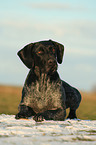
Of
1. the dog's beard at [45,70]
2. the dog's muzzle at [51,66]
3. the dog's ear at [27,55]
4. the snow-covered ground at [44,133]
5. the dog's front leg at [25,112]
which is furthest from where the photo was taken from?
the dog's front leg at [25,112]

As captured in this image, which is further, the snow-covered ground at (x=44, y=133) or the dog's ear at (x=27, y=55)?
the dog's ear at (x=27, y=55)

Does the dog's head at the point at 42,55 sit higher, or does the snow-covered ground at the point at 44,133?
the dog's head at the point at 42,55

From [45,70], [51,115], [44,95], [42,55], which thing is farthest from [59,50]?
[51,115]

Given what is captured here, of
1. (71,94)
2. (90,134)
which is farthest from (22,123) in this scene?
(71,94)

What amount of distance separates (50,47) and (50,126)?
6.83 feet

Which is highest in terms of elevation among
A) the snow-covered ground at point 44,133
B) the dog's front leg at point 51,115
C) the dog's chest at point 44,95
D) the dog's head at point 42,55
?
the dog's head at point 42,55

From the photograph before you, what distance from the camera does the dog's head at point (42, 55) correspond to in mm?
6746

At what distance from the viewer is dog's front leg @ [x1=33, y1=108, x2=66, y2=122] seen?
22.0ft

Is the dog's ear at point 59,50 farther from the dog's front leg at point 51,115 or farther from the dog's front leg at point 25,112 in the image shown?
the dog's front leg at point 25,112

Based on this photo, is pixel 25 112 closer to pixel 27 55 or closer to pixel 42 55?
pixel 27 55

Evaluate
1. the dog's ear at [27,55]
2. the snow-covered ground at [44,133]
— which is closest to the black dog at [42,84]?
the dog's ear at [27,55]

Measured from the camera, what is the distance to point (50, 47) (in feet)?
22.8

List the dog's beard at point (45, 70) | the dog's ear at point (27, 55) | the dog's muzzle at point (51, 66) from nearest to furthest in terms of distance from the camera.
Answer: the dog's muzzle at point (51, 66), the dog's beard at point (45, 70), the dog's ear at point (27, 55)

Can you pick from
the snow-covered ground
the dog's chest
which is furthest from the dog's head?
the snow-covered ground
